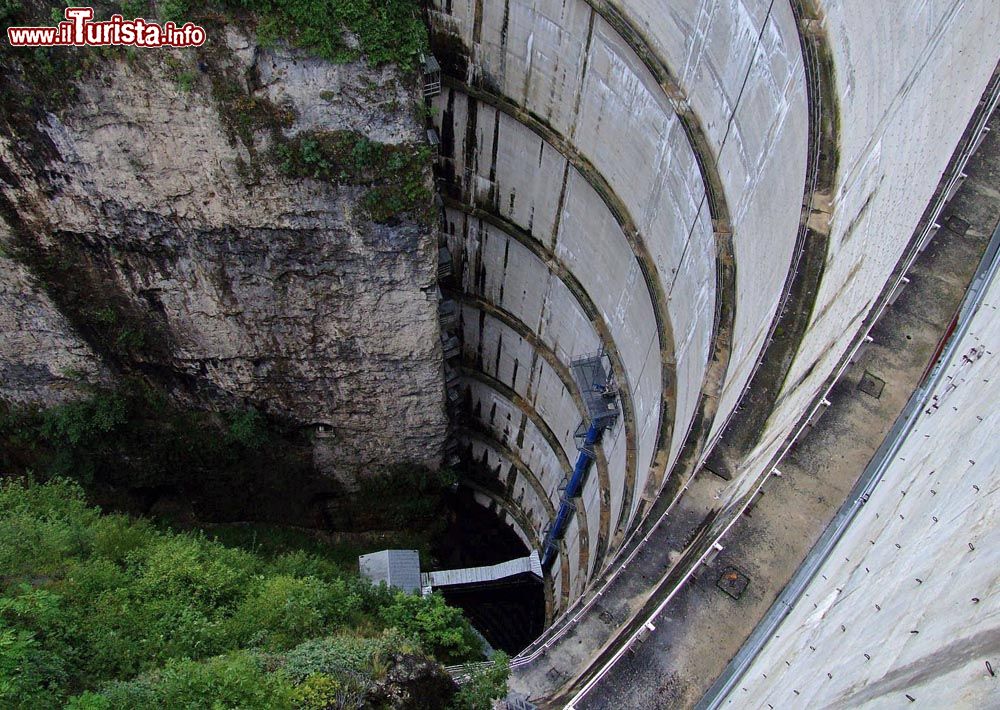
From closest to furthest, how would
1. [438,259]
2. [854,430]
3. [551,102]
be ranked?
[854,430] → [551,102] → [438,259]

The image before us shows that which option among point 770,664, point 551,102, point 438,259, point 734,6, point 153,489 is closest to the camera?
point 770,664

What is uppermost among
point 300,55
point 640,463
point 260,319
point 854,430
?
point 300,55

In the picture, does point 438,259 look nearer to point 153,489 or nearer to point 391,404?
point 391,404

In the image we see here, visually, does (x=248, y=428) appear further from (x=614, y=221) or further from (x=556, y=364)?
(x=614, y=221)

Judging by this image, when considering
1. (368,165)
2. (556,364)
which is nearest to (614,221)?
(556,364)

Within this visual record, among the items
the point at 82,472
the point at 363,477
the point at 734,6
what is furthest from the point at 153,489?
the point at 734,6

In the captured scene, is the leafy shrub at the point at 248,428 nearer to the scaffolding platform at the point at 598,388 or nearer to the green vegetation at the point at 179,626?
the green vegetation at the point at 179,626
